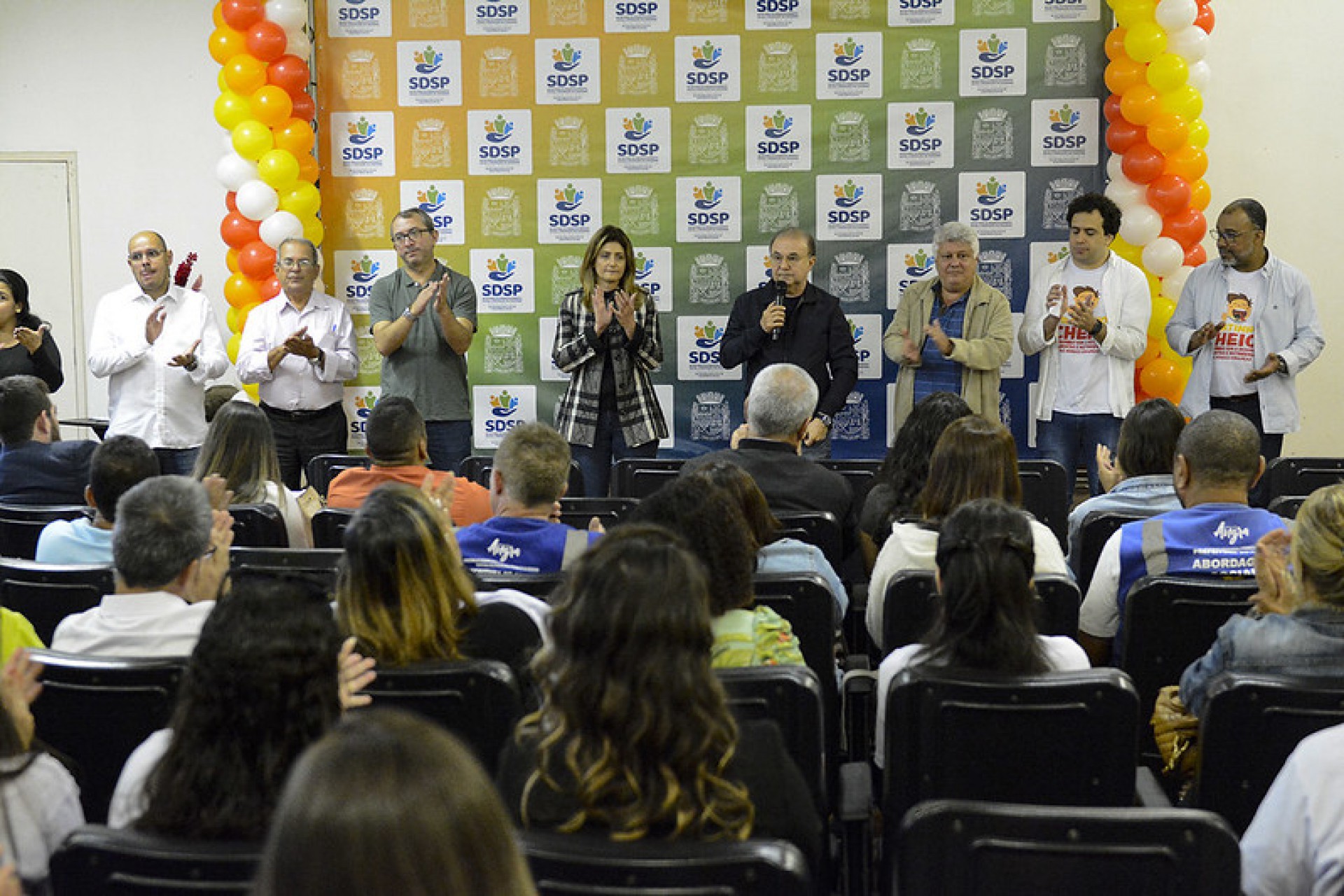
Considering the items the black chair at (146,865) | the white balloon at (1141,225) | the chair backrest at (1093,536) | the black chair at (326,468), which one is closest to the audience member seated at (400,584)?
the black chair at (146,865)

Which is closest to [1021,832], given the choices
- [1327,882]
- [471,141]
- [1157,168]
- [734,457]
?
[1327,882]

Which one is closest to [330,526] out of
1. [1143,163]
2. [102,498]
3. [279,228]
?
[102,498]

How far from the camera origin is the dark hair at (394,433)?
4359 mm

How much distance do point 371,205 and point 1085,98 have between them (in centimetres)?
383

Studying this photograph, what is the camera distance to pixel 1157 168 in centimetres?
695

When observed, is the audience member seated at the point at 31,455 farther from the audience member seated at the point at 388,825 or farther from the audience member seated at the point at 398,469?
the audience member seated at the point at 388,825

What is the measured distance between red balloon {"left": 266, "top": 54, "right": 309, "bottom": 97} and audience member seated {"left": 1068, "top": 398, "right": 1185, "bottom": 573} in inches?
186

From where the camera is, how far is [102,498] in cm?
388

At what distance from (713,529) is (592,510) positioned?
5.34ft

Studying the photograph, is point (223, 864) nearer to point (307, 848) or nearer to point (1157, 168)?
point (307, 848)

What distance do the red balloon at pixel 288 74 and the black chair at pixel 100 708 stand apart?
17.0 feet

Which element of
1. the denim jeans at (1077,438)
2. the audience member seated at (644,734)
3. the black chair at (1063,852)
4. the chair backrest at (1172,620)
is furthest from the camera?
the denim jeans at (1077,438)

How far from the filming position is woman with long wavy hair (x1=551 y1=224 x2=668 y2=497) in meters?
6.29

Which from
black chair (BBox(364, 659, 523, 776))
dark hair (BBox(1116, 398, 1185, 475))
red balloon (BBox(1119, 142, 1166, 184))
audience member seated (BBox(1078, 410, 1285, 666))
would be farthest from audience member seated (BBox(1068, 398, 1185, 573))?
red balloon (BBox(1119, 142, 1166, 184))
